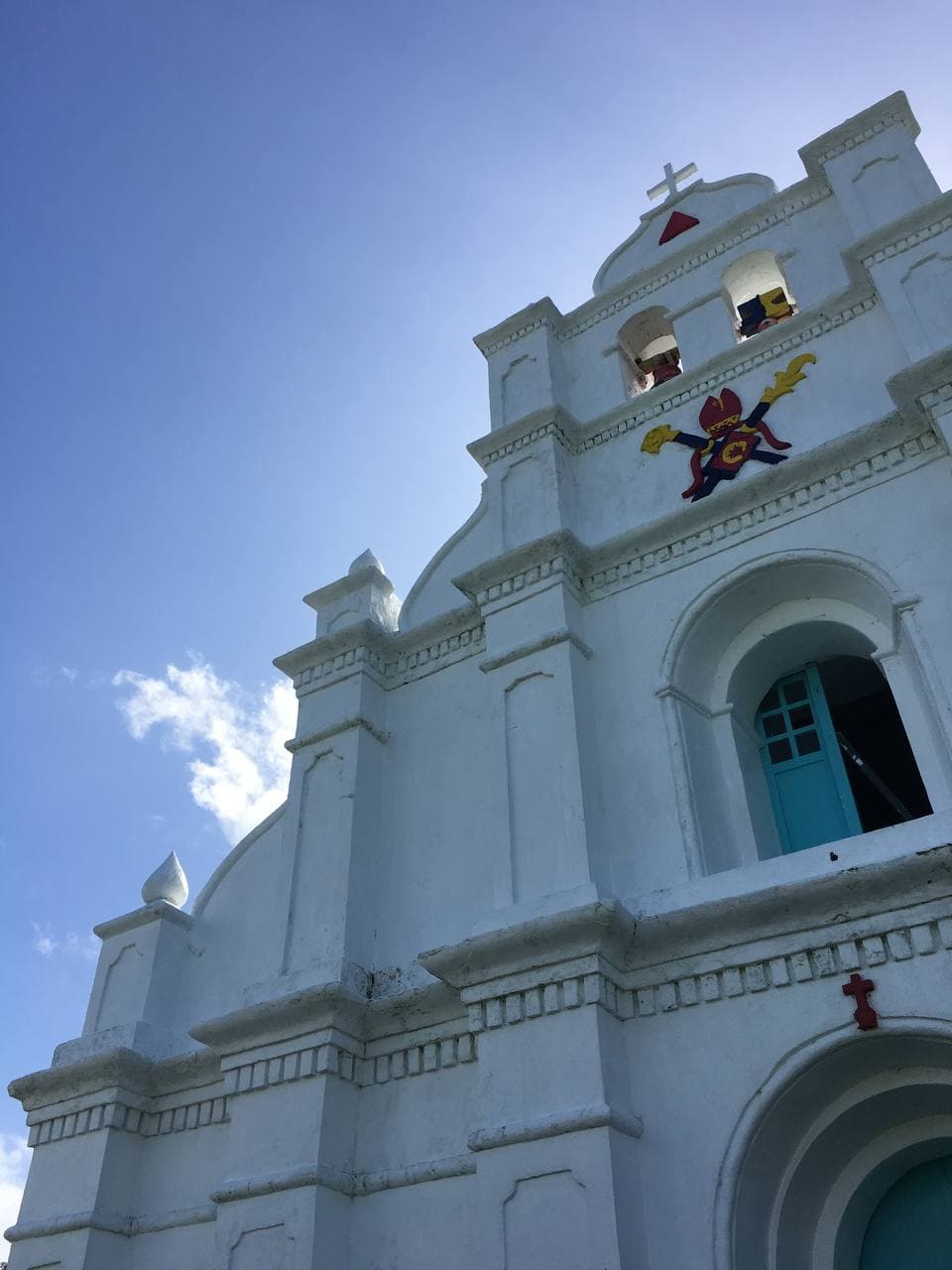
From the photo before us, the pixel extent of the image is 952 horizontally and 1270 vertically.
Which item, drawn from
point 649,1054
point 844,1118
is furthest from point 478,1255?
point 844,1118

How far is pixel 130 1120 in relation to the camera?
9.42 m

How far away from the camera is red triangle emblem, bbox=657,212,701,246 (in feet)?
42.7

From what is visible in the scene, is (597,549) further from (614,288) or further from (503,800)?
(614,288)

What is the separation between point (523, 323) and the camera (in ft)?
42.7

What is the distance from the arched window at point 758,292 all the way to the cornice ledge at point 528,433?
2.10 meters

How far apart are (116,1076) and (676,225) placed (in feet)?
36.0

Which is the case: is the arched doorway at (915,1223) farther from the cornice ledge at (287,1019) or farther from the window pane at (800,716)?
the cornice ledge at (287,1019)

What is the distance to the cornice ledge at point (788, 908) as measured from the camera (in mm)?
6660

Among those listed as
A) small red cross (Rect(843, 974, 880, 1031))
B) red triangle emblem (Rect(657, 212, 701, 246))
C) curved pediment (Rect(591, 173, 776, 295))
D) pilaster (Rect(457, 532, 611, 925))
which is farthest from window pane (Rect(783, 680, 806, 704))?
red triangle emblem (Rect(657, 212, 701, 246))

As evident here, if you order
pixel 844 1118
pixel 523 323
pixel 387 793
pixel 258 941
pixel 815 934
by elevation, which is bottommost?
pixel 844 1118

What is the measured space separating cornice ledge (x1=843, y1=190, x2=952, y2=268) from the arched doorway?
755 centimetres

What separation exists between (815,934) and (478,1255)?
9.73 feet

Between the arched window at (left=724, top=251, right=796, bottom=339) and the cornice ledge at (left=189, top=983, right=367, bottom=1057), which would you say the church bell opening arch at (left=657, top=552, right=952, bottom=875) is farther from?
the arched window at (left=724, top=251, right=796, bottom=339)

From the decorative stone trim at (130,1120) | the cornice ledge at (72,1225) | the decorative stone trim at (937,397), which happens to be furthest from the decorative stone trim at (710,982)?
the decorative stone trim at (937,397)
